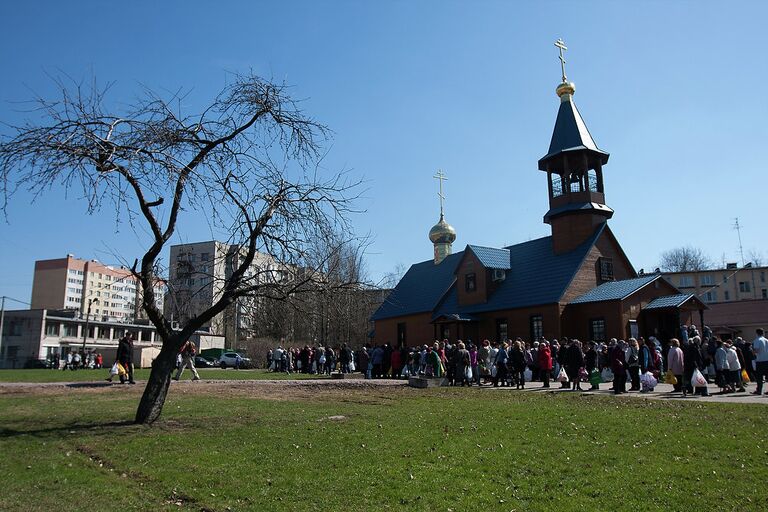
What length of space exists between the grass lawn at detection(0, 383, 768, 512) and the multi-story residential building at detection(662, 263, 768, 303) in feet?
245

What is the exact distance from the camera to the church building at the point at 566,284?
31.7 metres

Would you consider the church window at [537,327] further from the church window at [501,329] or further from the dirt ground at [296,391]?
the dirt ground at [296,391]

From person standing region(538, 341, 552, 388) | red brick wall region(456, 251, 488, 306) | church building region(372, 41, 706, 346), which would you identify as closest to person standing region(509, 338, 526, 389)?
person standing region(538, 341, 552, 388)

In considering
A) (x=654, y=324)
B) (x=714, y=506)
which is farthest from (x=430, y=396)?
(x=654, y=324)

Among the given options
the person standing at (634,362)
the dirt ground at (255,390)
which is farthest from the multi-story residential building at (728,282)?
the dirt ground at (255,390)

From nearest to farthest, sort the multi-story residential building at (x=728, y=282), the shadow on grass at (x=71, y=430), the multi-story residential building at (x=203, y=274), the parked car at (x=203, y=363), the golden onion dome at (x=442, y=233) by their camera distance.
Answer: the shadow on grass at (x=71, y=430) → the multi-story residential building at (x=203, y=274) → the golden onion dome at (x=442, y=233) → the parked car at (x=203, y=363) → the multi-story residential building at (x=728, y=282)

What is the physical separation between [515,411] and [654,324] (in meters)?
21.5

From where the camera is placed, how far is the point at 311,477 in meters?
7.61

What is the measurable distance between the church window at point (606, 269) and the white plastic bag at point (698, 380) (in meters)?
17.8

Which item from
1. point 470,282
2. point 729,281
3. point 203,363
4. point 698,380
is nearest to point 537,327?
point 470,282

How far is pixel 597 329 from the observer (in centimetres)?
3209

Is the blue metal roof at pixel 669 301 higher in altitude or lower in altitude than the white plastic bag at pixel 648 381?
higher

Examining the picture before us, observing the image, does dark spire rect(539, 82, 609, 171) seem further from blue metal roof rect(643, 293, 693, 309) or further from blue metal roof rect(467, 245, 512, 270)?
blue metal roof rect(643, 293, 693, 309)

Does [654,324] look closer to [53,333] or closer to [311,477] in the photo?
[311,477]
